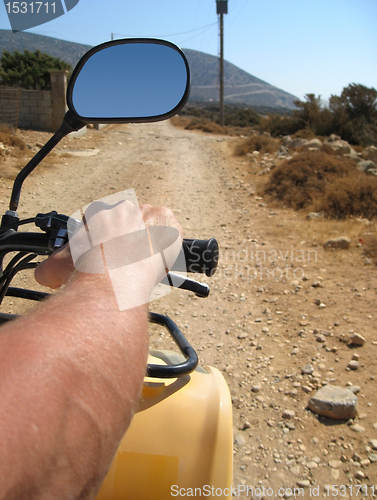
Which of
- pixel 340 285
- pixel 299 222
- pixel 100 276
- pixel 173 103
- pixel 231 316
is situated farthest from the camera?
pixel 299 222

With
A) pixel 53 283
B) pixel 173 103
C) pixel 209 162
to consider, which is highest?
pixel 173 103

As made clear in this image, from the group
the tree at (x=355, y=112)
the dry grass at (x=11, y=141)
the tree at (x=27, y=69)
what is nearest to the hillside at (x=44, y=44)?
the tree at (x=27, y=69)

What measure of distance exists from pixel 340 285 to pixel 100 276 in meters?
3.89

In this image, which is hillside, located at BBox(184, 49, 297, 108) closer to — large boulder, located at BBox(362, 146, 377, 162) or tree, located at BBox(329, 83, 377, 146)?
tree, located at BBox(329, 83, 377, 146)

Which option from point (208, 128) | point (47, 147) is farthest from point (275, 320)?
point (208, 128)

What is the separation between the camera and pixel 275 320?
352cm

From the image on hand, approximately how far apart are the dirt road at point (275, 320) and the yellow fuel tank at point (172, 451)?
128cm

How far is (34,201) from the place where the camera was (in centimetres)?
621

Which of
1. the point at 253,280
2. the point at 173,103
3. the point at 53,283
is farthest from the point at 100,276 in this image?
the point at 253,280

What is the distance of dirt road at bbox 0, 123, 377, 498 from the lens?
83.2 inches

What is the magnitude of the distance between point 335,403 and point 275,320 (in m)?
1.21

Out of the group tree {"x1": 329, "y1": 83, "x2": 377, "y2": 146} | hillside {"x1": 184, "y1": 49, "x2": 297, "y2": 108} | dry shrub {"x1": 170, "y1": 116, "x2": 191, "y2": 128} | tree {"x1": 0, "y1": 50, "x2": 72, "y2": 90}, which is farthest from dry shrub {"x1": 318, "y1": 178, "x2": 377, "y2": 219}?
hillside {"x1": 184, "y1": 49, "x2": 297, "y2": 108}

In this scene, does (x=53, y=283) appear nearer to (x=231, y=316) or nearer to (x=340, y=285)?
(x=231, y=316)

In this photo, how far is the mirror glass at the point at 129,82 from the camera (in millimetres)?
1235
